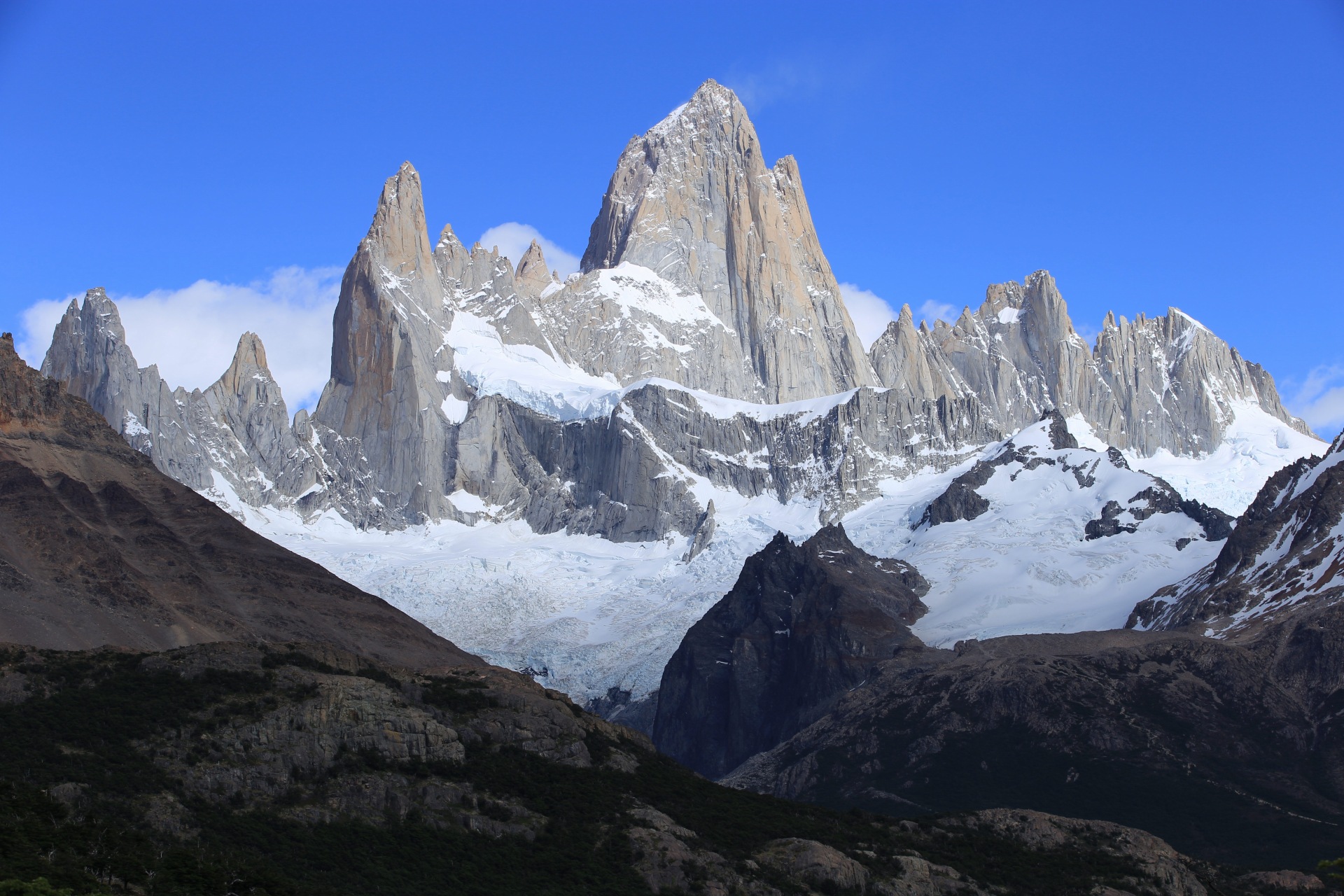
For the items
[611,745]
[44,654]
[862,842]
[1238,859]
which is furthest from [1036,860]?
[44,654]

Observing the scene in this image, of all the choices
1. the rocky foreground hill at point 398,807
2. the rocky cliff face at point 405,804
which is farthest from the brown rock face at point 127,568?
the rocky cliff face at point 405,804

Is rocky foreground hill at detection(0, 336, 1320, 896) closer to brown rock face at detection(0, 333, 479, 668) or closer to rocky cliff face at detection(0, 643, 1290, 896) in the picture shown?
rocky cliff face at detection(0, 643, 1290, 896)

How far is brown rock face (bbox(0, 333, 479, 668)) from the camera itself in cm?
15650

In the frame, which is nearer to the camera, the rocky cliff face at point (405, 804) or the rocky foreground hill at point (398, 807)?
the rocky foreground hill at point (398, 807)

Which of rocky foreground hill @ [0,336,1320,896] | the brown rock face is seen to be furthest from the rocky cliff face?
the brown rock face

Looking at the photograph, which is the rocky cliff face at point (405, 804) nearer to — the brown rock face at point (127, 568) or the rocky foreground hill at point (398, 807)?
the rocky foreground hill at point (398, 807)

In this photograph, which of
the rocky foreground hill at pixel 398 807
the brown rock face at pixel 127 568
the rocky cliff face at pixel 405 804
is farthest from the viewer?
the brown rock face at pixel 127 568

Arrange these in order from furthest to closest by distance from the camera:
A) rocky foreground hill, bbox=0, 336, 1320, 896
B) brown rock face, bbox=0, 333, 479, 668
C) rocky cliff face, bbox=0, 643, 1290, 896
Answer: brown rock face, bbox=0, 333, 479, 668, rocky cliff face, bbox=0, 643, 1290, 896, rocky foreground hill, bbox=0, 336, 1320, 896

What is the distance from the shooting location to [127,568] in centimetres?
16775

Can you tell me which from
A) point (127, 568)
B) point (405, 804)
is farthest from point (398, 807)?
point (127, 568)

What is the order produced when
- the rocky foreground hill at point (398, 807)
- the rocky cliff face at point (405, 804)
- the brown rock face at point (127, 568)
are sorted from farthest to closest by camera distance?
the brown rock face at point (127, 568) → the rocky cliff face at point (405, 804) → the rocky foreground hill at point (398, 807)

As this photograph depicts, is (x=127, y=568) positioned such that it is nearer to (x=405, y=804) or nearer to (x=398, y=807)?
(x=405, y=804)

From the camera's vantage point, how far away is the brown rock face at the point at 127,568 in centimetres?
15650

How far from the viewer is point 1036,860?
12444 cm
